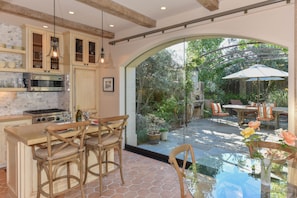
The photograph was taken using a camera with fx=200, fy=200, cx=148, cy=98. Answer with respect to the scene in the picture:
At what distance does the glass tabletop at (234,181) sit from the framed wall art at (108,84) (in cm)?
329

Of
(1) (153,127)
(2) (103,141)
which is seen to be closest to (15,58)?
(2) (103,141)

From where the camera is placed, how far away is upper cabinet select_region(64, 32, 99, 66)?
4.80m

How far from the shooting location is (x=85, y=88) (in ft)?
17.1

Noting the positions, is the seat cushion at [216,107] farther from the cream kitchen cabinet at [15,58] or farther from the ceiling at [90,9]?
the cream kitchen cabinet at [15,58]

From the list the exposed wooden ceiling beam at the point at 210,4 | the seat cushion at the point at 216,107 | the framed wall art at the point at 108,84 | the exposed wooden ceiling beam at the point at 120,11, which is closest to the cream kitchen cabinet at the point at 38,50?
the framed wall art at the point at 108,84

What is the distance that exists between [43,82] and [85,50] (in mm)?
1269

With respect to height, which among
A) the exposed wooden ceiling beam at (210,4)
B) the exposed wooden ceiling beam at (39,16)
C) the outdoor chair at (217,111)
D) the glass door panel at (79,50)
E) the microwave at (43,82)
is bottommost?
the outdoor chair at (217,111)

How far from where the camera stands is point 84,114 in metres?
3.33

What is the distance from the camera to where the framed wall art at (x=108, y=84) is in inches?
205

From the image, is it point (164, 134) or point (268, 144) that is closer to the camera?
point (268, 144)

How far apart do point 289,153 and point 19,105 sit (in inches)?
202

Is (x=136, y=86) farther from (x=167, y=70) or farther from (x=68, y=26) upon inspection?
(x=68, y=26)

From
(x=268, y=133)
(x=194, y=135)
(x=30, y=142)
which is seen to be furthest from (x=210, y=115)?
(x=30, y=142)

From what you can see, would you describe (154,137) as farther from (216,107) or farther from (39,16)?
(39,16)
